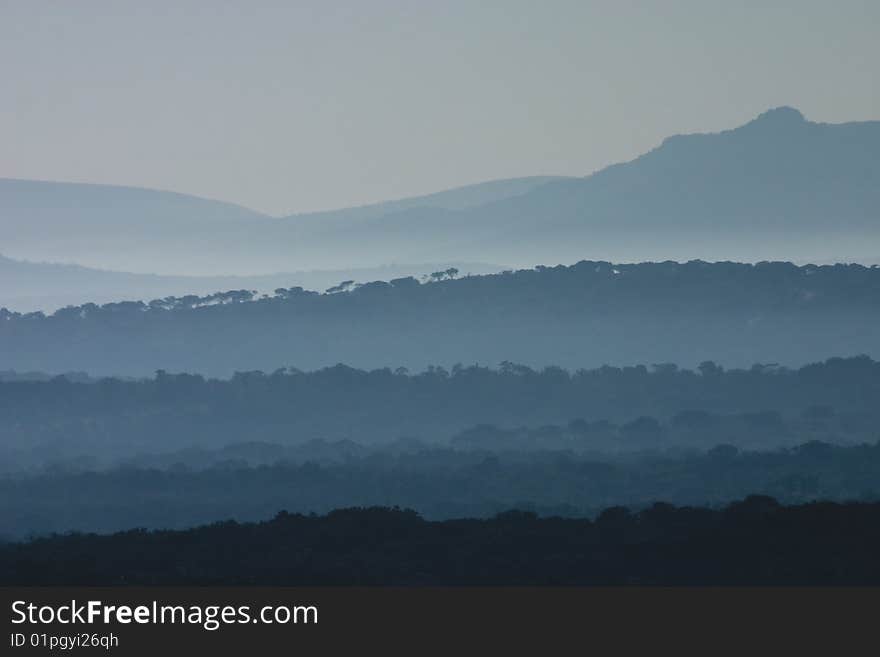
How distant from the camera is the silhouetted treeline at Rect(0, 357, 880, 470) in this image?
143 metres

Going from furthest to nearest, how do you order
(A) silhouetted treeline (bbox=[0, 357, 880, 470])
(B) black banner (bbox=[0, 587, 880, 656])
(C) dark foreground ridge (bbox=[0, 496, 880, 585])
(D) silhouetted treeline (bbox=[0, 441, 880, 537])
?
(A) silhouetted treeline (bbox=[0, 357, 880, 470]) < (D) silhouetted treeline (bbox=[0, 441, 880, 537]) < (C) dark foreground ridge (bbox=[0, 496, 880, 585]) < (B) black banner (bbox=[0, 587, 880, 656])

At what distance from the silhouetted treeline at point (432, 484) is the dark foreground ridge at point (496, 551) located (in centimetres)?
1914

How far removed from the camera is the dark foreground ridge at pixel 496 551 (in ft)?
188

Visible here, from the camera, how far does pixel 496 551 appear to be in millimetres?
65188

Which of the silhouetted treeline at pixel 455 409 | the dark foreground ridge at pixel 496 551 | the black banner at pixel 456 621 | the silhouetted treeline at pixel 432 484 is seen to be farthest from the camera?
the silhouetted treeline at pixel 455 409

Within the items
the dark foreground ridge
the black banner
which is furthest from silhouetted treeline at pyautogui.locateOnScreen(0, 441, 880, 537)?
the black banner

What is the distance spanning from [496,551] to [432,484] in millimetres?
42598

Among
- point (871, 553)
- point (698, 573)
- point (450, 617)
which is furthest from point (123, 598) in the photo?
point (871, 553)

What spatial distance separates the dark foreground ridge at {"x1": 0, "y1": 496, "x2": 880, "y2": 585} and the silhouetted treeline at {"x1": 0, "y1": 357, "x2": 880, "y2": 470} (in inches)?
2362

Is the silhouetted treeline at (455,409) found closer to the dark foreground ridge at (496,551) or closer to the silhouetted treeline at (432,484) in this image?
the silhouetted treeline at (432,484)

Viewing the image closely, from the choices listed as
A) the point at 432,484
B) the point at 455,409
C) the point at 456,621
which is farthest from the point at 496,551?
the point at 455,409

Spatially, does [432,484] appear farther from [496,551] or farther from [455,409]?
[455,409]

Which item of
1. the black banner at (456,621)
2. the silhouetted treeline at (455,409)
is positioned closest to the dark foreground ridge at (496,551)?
the black banner at (456,621)

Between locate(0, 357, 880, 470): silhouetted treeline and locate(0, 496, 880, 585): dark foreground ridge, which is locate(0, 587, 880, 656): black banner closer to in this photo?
locate(0, 496, 880, 585): dark foreground ridge
